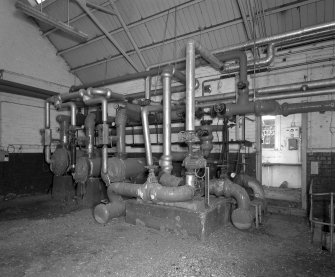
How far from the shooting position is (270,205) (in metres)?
5.98

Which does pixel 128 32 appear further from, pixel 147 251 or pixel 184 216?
pixel 147 251

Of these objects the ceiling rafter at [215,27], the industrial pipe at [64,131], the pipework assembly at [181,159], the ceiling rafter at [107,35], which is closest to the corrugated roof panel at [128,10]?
the ceiling rafter at [107,35]

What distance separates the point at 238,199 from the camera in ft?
14.2

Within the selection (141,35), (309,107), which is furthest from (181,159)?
(141,35)

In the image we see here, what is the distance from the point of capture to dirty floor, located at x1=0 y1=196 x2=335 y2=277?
9.78 feet

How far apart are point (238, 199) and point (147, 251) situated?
1.82 meters

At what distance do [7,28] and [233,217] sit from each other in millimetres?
7844

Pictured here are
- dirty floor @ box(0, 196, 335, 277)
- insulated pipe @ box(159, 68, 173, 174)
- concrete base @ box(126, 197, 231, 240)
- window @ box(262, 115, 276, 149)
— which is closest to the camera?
dirty floor @ box(0, 196, 335, 277)

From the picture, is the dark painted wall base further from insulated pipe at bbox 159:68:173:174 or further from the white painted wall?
insulated pipe at bbox 159:68:173:174

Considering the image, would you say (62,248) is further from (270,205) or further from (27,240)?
(270,205)

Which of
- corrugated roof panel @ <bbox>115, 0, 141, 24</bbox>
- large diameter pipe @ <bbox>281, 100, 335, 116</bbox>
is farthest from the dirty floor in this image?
corrugated roof panel @ <bbox>115, 0, 141, 24</bbox>

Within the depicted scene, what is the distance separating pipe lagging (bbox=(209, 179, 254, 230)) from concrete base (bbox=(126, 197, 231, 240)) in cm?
Result: 22

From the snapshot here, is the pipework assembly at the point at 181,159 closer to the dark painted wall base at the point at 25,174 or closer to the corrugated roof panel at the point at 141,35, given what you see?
the corrugated roof panel at the point at 141,35

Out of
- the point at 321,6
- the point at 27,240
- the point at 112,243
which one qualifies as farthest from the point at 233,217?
the point at 321,6
